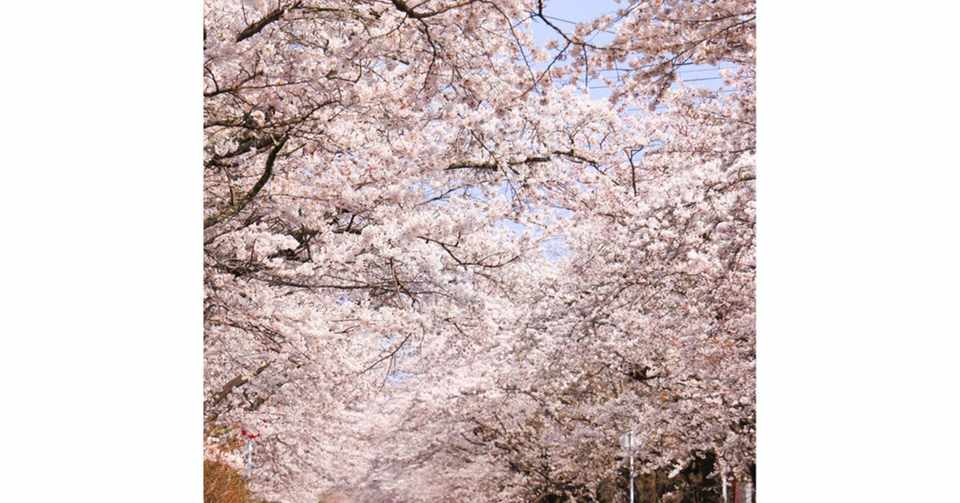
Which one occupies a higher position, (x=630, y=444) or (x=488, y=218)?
(x=488, y=218)

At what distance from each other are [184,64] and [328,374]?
6.35 feet

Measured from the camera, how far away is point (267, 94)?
2.48m

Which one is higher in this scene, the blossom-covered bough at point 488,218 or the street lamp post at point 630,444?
the blossom-covered bough at point 488,218

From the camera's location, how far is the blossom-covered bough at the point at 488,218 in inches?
96.0

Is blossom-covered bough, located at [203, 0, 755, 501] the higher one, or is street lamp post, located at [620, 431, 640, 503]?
blossom-covered bough, located at [203, 0, 755, 501]

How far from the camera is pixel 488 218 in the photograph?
3809 millimetres

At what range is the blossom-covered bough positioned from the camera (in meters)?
2.44

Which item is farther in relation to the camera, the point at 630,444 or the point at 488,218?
the point at 630,444

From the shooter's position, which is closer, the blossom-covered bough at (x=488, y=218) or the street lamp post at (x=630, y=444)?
the blossom-covered bough at (x=488, y=218)

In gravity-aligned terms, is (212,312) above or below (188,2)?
below

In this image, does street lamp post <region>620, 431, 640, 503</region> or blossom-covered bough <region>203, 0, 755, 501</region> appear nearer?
blossom-covered bough <region>203, 0, 755, 501</region>

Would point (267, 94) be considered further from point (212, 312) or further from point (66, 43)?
point (212, 312)
